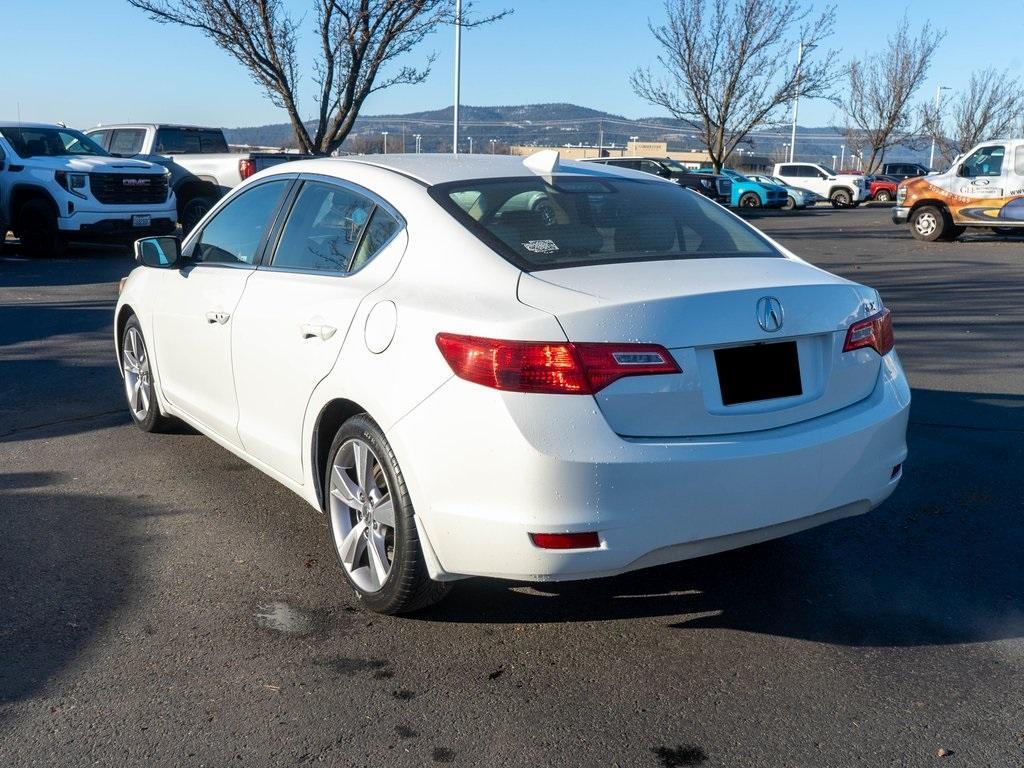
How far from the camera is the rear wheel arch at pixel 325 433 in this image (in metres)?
3.87

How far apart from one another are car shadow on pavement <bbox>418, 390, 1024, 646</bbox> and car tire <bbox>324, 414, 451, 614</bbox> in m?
0.20

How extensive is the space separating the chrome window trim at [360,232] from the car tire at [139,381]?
62.1 inches

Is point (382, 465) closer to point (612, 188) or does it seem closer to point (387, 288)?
point (387, 288)

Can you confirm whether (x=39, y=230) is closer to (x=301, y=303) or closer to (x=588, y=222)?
(x=301, y=303)

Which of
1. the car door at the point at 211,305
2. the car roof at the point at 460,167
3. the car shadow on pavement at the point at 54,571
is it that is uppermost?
the car roof at the point at 460,167

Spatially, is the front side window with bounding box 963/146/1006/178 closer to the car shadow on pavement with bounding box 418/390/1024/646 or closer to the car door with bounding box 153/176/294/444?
the car shadow on pavement with bounding box 418/390/1024/646

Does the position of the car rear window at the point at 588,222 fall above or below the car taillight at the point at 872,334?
above

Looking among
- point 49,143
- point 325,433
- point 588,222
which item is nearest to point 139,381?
point 325,433

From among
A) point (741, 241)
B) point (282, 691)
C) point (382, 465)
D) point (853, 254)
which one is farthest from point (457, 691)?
point (853, 254)

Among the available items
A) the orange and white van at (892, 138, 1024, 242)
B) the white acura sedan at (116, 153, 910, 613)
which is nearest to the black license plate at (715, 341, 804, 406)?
the white acura sedan at (116, 153, 910, 613)

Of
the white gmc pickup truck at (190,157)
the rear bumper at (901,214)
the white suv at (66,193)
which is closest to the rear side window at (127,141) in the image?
the white gmc pickup truck at (190,157)

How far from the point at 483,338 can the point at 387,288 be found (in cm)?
67

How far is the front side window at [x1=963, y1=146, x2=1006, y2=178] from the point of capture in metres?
20.5

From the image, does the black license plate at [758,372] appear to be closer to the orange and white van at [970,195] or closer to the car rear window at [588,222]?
the car rear window at [588,222]
